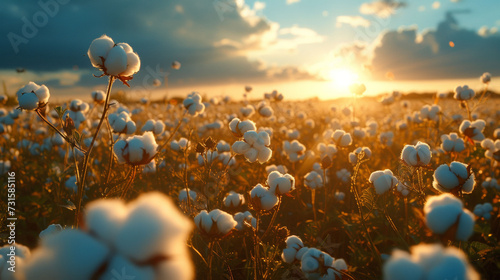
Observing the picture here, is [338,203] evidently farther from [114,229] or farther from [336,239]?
[114,229]

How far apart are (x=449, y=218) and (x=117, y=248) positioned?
3.08 feet

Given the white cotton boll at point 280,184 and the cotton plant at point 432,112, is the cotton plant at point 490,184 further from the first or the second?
the white cotton boll at point 280,184

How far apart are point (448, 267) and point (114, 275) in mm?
647

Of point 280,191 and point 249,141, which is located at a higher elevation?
point 249,141

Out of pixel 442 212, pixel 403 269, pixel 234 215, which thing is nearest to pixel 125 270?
pixel 403 269

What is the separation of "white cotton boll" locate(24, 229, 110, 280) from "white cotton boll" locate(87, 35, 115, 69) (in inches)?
54.9

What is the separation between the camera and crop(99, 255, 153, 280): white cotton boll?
1.73 ft

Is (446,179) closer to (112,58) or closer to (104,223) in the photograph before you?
(104,223)

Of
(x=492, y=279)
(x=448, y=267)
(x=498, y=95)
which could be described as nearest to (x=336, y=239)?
(x=492, y=279)

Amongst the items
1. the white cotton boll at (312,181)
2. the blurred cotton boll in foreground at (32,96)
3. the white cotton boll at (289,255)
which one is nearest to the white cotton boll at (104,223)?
the white cotton boll at (289,255)

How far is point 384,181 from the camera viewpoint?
202 cm

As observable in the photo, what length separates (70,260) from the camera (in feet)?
1.76

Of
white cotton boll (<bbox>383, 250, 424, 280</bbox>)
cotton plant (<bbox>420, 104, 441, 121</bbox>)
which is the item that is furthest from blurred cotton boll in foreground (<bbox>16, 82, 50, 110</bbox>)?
cotton plant (<bbox>420, 104, 441, 121</bbox>)

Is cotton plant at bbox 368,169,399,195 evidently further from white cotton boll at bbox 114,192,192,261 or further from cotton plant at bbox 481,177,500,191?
cotton plant at bbox 481,177,500,191
